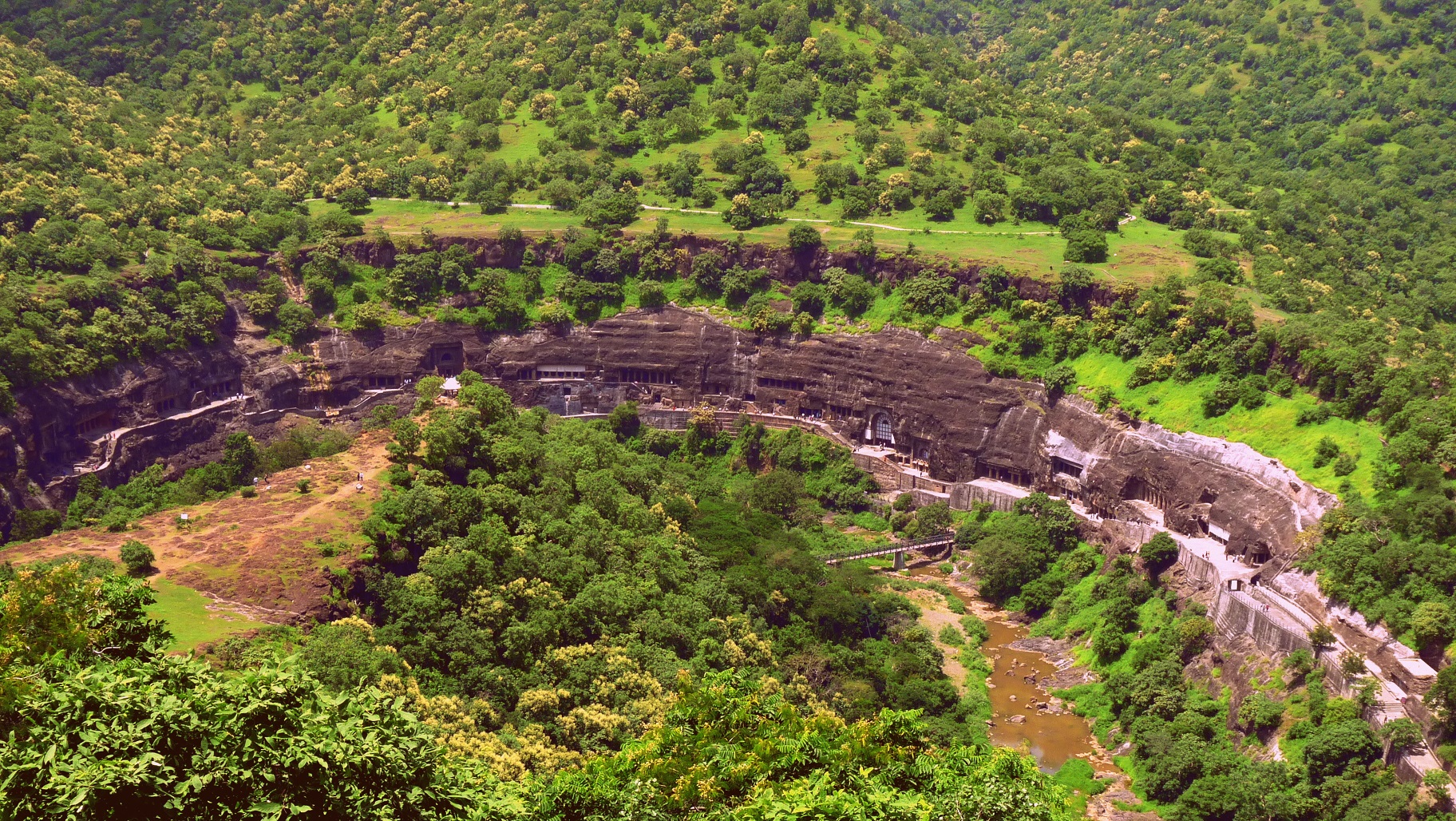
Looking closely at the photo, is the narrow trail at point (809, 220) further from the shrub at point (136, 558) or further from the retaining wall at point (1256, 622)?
the shrub at point (136, 558)

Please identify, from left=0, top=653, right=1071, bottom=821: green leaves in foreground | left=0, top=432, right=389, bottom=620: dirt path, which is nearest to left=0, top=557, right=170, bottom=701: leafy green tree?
left=0, top=653, right=1071, bottom=821: green leaves in foreground

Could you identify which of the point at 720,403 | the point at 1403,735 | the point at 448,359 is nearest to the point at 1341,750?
the point at 1403,735

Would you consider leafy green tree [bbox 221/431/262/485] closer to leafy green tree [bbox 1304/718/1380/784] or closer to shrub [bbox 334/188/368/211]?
shrub [bbox 334/188/368/211]

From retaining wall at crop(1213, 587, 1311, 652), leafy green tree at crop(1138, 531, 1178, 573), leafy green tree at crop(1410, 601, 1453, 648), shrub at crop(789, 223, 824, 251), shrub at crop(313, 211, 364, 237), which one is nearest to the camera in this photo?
leafy green tree at crop(1410, 601, 1453, 648)

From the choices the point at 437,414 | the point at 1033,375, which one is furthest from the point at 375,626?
the point at 1033,375

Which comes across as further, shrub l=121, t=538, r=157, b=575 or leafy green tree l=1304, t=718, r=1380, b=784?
shrub l=121, t=538, r=157, b=575

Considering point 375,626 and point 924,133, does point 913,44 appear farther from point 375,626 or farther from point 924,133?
point 375,626

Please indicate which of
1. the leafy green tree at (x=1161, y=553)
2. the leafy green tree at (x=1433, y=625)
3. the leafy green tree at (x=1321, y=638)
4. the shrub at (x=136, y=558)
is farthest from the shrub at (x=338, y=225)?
the leafy green tree at (x=1433, y=625)
